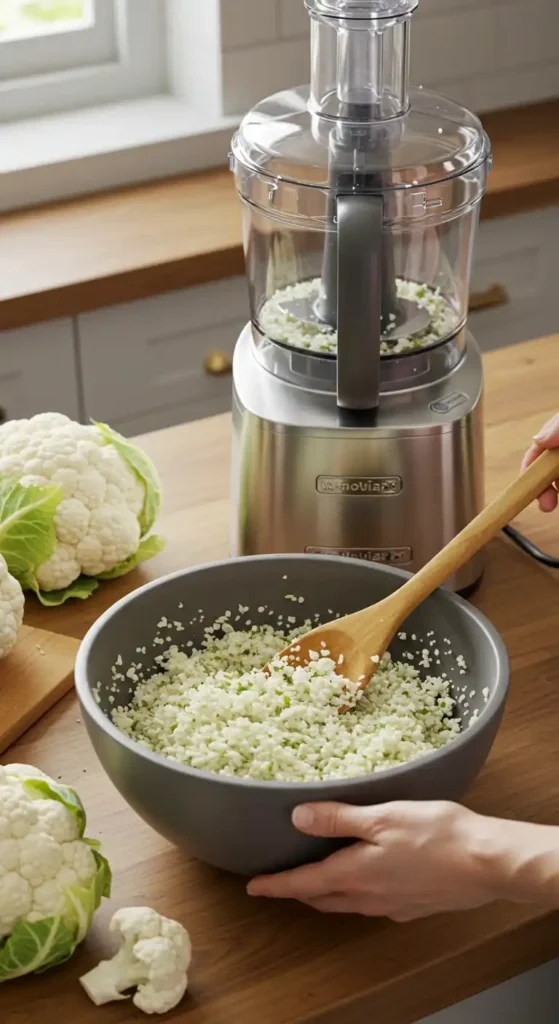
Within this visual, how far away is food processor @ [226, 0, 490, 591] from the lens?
117 cm

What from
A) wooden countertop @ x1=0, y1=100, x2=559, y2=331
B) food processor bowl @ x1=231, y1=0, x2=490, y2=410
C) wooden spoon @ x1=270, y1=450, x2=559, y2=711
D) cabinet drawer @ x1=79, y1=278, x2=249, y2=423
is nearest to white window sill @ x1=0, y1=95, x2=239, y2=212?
wooden countertop @ x1=0, y1=100, x2=559, y2=331

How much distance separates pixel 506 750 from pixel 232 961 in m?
0.30

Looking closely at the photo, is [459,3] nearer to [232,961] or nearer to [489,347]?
[489,347]

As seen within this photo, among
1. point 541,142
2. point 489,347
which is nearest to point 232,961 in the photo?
point 489,347

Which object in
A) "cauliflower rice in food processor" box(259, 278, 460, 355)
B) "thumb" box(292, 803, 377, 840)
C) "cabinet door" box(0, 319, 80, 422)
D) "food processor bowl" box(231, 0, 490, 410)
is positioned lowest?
"cabinet door" box(0, 319, 80, 422)

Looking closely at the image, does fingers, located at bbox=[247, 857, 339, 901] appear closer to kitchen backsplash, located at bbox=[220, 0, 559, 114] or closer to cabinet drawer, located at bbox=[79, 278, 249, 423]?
cabinet drawer, located at bbox=[79, 278, 249, 423]

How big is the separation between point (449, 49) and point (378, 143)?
1.47m

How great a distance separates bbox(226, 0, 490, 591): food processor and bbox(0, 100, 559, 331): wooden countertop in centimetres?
73

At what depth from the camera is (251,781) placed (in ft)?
2.82

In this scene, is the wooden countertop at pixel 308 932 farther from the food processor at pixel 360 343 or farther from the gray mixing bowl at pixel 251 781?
the food processor at pixel 360 343

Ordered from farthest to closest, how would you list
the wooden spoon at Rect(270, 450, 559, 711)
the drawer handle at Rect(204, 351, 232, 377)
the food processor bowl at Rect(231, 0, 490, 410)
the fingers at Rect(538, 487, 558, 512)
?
the drawer handle at Rect(204, 351, 232, 377) < the fingers at Rect(538, 487, 558, 512) < the food processor bowl at Rect(231, 0, 490, 410) < the wooden spoon at Rect(270, 450, 559, 711)

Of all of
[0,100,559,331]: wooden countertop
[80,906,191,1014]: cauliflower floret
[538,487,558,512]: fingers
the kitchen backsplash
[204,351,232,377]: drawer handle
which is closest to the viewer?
[80,906,191,1014]: cauliflower floret

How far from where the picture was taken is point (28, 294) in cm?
193

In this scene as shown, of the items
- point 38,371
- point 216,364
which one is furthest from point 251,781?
point 216,364
